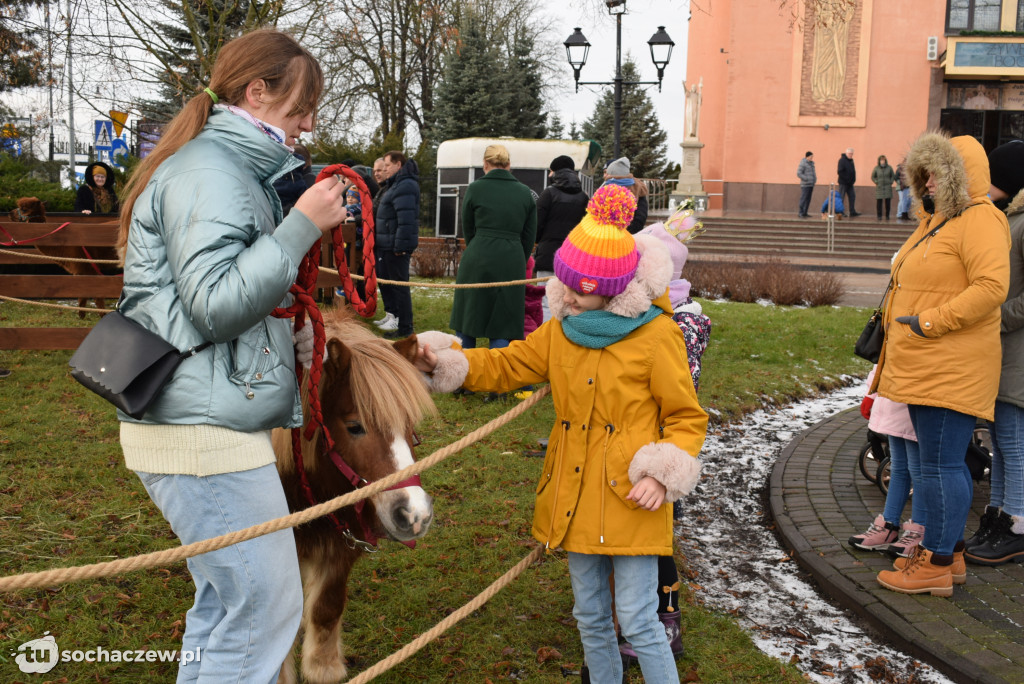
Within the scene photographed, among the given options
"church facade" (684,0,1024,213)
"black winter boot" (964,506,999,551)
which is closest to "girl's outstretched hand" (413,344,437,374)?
"black winter boot" (964,506,999,551)

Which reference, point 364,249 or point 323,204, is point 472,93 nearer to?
point 364,249

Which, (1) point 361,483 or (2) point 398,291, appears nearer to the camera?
(1) point 361,483

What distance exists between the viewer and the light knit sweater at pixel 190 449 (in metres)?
1.99

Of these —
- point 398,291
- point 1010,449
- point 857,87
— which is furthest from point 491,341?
point 857,87

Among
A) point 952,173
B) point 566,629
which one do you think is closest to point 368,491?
point 566,629

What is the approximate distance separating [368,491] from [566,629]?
6.34 ft

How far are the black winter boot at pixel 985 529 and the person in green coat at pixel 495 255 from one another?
13.4ft

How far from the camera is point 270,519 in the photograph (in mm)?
2125

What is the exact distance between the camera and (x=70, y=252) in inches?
383

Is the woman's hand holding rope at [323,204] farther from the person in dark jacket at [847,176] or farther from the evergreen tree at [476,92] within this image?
the evergreen tree at [476,92]

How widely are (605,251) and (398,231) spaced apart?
7.09 m

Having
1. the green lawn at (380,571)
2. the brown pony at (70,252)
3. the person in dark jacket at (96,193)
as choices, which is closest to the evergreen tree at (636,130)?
the person in dark jacket at (96,193)

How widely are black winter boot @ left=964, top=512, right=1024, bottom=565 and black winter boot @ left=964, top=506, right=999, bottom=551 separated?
17 mm

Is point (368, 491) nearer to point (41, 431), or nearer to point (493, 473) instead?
point (493, 473)
